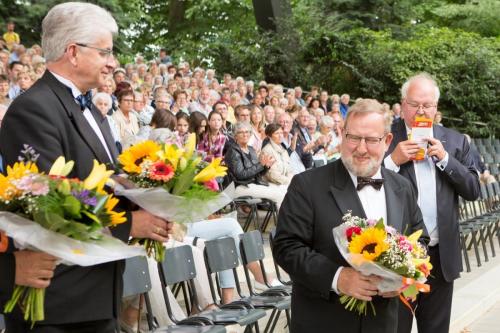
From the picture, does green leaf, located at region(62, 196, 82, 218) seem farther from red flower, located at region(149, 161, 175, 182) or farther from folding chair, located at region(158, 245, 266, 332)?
folding chair, located at region(158, 245, 266, 332)

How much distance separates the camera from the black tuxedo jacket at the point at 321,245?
4.04 meters

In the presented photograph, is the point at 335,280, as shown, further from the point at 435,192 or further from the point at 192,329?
the point at 192,329

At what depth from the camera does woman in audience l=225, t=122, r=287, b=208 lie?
1152 cm

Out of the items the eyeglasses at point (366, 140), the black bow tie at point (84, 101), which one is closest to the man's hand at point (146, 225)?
the black bow tie at point (84, 101)

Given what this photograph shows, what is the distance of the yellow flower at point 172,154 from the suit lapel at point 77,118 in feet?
Result: 0.82

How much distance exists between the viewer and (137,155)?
3.45 metres

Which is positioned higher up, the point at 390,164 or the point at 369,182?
the point at 369,182

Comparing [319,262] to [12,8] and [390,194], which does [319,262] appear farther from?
[12,8]

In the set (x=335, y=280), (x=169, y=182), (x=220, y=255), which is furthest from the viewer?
(x=220, y=255)

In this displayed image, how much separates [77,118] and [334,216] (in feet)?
4.56

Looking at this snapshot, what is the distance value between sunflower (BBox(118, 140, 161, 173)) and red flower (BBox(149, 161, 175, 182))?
0.14ft

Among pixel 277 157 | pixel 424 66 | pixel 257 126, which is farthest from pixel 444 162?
pixel 424 66

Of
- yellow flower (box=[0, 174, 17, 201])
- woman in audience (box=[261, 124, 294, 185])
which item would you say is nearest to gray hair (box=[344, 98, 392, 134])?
yellow flower (box=[0, 174, 17, 201])

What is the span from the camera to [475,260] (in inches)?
491
